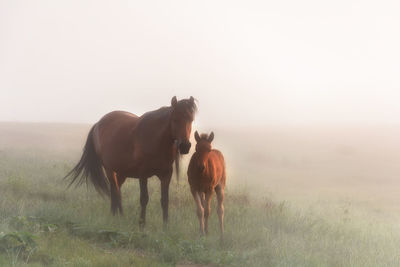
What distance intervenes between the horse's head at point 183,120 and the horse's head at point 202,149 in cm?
26

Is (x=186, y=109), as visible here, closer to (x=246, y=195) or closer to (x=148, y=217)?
(x=148, y=217)

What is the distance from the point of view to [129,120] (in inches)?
389

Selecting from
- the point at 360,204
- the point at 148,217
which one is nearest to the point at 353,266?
the point at 148,217

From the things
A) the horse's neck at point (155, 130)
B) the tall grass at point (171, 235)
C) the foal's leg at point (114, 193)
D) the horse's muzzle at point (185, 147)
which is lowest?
the tall grass at point (171, 235)

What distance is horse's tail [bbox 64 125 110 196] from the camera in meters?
11.1

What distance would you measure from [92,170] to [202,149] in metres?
4.62

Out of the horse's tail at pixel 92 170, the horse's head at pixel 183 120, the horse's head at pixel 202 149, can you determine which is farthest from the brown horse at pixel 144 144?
the horse's tail at pixel 92 170

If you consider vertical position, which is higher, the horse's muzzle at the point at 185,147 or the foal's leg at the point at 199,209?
the horse's muzzle at the point at 185,147

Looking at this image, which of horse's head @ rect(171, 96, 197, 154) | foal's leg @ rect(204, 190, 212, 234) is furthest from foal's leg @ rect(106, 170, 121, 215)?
horse's head @ rect(171, 96, 197, 154)

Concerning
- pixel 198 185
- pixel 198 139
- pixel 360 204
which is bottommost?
pixel 360 204

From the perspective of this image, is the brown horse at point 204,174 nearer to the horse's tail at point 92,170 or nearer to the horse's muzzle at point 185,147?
the horse's muzzle at point 185,147

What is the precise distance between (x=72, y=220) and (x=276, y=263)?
394cm

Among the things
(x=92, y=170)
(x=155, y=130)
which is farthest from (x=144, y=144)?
(x=92, y=170)

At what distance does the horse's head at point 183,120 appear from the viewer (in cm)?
733
